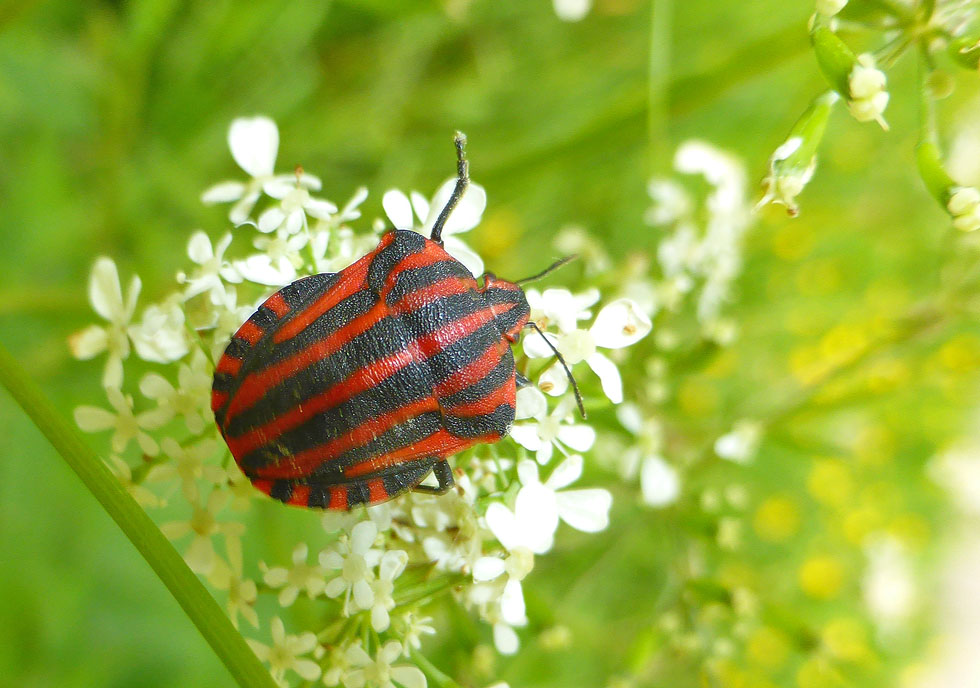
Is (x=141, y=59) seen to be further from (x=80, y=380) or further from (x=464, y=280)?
(x=464, y=280)

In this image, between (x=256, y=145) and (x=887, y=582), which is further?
(x=887, y=582)

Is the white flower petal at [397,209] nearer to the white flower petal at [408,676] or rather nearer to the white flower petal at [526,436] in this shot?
the white flower petal at [526,436]

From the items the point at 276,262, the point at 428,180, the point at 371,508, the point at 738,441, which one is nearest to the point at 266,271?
the point at 276,262

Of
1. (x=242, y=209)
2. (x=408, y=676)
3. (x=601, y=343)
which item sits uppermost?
(x=242, y=209)

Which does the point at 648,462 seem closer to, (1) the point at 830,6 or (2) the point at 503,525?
(2) the point at 503,525

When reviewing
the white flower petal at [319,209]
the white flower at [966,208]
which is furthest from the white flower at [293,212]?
the white flower at [966,208]

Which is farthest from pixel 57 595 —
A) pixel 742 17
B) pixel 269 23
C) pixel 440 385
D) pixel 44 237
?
pixel 742 17
